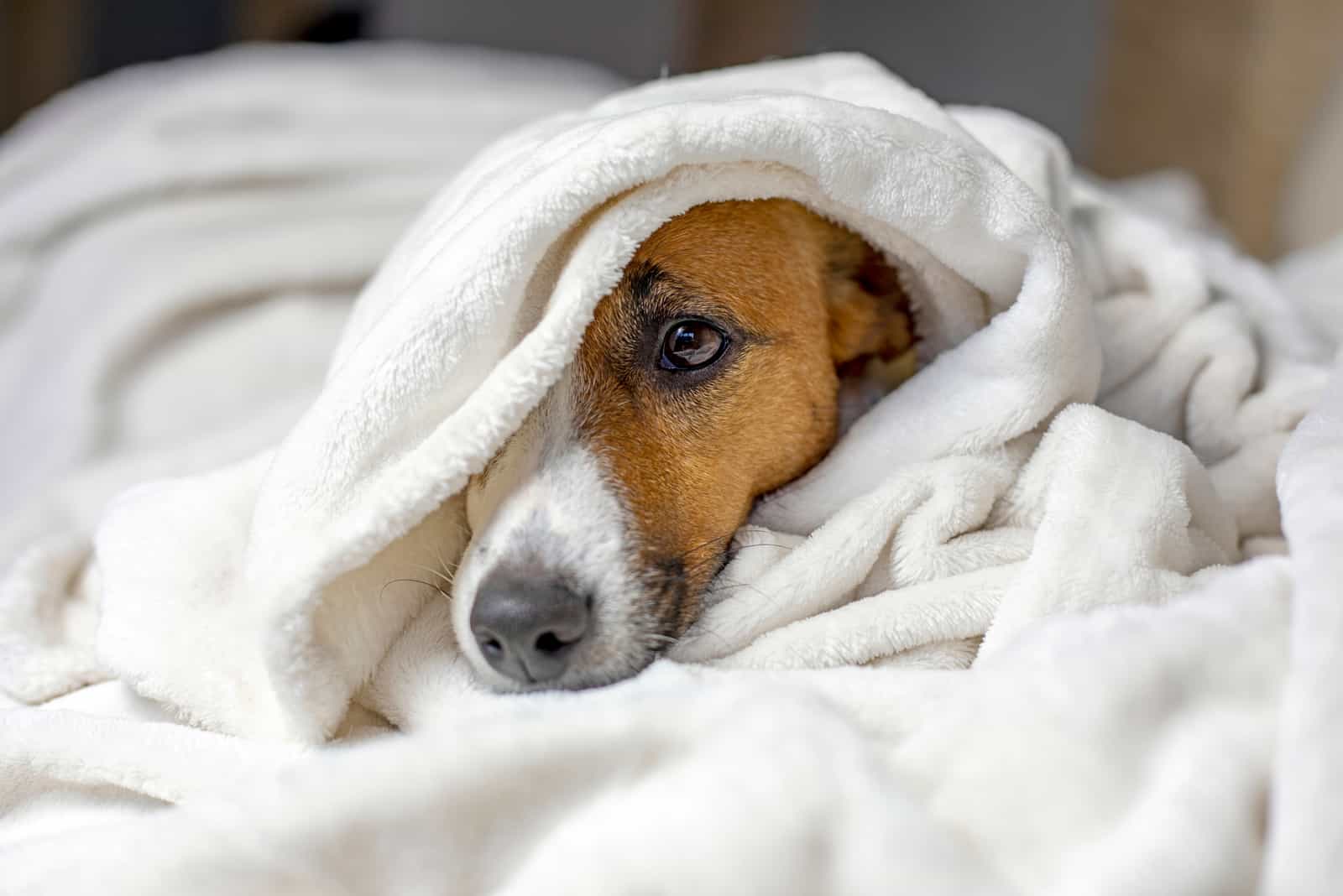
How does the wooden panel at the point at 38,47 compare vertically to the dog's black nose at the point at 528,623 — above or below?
below

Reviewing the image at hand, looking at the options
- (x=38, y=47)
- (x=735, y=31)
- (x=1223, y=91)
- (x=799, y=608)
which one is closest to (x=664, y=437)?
(x=799, y=608)

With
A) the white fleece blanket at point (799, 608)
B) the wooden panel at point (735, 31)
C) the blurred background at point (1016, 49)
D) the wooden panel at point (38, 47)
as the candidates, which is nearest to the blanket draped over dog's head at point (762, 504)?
the white fleece blanket at point (799, 608)

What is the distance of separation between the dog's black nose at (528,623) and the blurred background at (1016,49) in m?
2.00

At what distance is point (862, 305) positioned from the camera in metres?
1.18

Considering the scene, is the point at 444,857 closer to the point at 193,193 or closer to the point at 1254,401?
the point at 1254,401

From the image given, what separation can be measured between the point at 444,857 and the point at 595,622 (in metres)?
0.29

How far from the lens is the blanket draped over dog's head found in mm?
858

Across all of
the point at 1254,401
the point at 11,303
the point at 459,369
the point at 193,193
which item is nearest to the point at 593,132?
the point at 459,369

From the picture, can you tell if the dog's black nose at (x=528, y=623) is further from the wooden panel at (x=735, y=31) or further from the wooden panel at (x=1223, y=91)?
the wooden panel at (x=735, y=31)

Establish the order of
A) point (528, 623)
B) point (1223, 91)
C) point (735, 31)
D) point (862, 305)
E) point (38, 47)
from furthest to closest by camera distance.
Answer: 1. point (735, 31)
2. point (38, 47)
3. point (1223, 91)
4. point (862, 305)
5. point (528, 623)

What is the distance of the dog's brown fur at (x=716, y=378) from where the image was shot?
3.25ft

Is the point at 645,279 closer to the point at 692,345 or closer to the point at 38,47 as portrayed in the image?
the point at 692,345

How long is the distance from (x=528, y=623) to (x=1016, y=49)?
3.36 meters

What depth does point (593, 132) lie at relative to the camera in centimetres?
94
